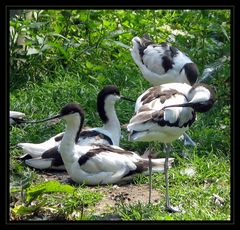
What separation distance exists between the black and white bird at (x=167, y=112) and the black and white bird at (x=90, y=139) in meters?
0.79

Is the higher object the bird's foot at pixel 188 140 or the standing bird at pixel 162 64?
the standing bird at pixel 162 64

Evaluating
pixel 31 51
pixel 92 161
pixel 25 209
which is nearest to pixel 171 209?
pixel 92 161

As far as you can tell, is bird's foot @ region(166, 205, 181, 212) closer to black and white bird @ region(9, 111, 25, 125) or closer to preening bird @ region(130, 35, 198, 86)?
black and white bird @ region(9, 111, 25, 125)

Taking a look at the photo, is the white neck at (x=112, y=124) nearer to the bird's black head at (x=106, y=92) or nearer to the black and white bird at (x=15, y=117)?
the bird's black head at (x=106, y=92)

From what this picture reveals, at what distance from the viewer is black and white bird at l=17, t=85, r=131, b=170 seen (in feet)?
21.9

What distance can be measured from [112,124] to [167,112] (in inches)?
49.8

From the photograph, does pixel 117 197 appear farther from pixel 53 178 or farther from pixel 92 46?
pixel 92 46

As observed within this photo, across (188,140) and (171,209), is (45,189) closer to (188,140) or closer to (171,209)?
(171,209)

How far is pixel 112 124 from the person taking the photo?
7.12 meters

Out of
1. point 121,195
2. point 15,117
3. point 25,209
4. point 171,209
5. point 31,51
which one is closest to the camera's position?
point 25,209

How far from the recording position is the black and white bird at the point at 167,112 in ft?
19.2

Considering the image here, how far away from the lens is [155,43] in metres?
9.10

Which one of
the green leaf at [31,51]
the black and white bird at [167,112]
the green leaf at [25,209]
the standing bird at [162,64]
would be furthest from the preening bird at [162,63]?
the green leaf at [25,209]
